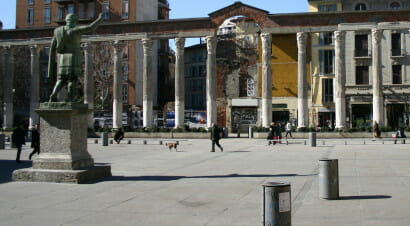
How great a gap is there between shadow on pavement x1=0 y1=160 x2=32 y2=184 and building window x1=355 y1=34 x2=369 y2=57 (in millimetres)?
35607

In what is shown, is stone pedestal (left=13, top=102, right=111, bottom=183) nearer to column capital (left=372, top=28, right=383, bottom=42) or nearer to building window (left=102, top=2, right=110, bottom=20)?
column capital (left=372, top=28, right=383, bottom=42)

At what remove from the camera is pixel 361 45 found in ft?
141

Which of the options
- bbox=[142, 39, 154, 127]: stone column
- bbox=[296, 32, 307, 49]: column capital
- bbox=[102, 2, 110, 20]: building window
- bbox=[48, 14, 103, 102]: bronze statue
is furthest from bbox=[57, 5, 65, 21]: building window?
bbox=[48, 14, 103, 102]: bronze statue

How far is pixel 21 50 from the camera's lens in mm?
57031

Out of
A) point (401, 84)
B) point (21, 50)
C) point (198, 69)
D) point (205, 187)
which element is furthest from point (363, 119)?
point (21, 50)

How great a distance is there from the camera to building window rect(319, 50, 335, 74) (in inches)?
Result: 1779

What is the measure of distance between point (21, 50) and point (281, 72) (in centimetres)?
3537

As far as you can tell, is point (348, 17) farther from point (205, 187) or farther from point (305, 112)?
point (205, 187)

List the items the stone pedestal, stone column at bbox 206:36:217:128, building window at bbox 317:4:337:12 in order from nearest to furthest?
the stone pedestal < stone column at bbox 206:36:217:128 < building window at bbox 317:4:337:12

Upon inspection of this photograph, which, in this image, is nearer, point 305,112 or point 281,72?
point 305,112

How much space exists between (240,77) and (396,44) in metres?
16.6

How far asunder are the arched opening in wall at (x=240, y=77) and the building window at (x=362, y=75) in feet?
35.4

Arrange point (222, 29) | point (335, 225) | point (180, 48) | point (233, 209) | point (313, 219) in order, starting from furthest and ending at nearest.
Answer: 1. point (222, 29)
2. point (180, 48)
3. point (233, 209)
4. point (313, 219)
5. point (335, 225)

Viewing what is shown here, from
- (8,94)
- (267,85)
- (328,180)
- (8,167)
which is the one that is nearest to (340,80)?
(267,85)
